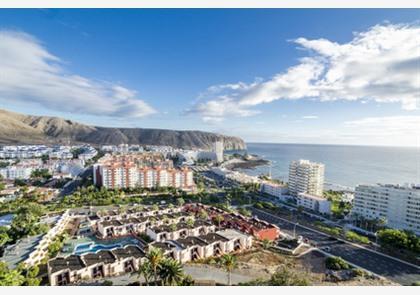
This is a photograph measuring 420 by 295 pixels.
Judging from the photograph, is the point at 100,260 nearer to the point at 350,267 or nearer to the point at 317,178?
the point at 350,267

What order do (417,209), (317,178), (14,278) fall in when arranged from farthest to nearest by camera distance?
(317,178)
(417,209)
(14,278)

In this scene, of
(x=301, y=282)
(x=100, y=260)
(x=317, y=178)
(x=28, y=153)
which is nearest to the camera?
(x=301, y=282)

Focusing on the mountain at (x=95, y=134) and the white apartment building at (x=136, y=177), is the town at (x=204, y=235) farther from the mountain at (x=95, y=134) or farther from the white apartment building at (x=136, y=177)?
the mountain at (x=95, y=134)

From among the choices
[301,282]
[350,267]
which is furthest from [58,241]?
[350,267]

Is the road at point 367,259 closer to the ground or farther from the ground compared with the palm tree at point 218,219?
closer to the ground

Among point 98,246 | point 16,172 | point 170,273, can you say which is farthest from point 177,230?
point 16,172

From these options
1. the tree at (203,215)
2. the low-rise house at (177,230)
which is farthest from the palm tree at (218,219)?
the low-rise house at (177,230)
